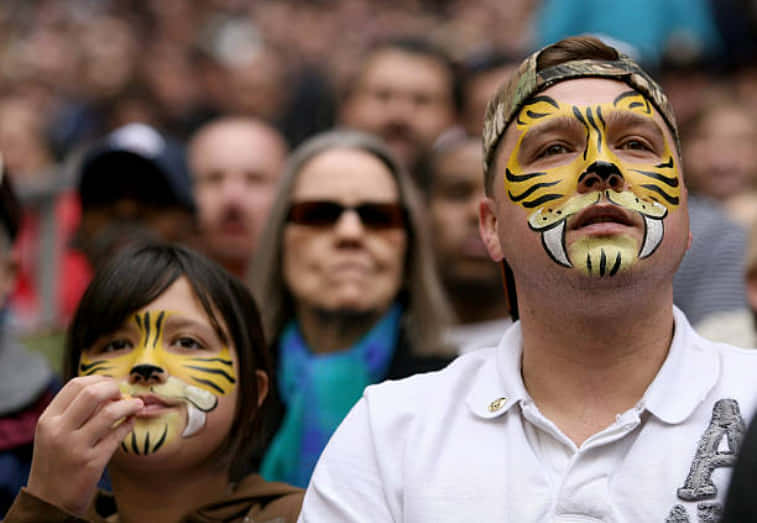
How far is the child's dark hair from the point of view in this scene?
3424 mm

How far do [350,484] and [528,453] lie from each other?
0.46 m

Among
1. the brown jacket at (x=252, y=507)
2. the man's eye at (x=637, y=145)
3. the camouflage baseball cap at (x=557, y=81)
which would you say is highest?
A: the camouflage baseball cap at (x=557, y=81)

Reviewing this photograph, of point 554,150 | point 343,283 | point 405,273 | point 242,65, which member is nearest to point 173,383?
point 554,150

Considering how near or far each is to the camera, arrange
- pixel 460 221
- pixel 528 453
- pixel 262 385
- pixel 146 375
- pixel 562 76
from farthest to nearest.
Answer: pixel 460 221, pixel 262 385, pixel 146 375, pixel 562 76, pixel 528 453

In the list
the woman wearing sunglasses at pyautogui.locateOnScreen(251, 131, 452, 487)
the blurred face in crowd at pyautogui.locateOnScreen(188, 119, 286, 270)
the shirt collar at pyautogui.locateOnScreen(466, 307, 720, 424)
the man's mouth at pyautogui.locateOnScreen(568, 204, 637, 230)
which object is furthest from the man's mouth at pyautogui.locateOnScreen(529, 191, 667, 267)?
the blurred face in crowd at pyautogui.locateOnScreen(188, 119, 286, 270)

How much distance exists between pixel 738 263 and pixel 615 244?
237 cm

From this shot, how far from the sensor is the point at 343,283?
469 centimetres

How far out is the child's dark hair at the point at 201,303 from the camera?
135 inches

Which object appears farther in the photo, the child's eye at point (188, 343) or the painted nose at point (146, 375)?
the child's eye at point (188, 343)

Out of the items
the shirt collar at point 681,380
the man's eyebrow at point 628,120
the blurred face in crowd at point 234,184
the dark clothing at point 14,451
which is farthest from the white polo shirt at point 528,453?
the blurred face in crowd at point 234,184

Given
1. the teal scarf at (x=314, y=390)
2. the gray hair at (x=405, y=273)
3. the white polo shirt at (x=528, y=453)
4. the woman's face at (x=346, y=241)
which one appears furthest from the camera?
the gray hair at (x=405, y=273)

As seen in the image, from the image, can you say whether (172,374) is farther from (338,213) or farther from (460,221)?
(460,221)

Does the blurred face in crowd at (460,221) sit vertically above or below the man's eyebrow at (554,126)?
below

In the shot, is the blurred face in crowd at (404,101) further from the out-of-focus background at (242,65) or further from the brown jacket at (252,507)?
the brown jacket at (252,507)
